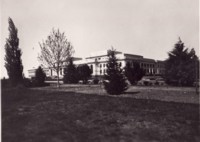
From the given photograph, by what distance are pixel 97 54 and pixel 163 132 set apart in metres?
76.3

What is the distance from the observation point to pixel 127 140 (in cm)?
548

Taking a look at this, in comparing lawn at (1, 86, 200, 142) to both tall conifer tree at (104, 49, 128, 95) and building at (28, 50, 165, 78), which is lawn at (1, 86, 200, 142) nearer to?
tall conifer tree at (104, 49, 128, 95)

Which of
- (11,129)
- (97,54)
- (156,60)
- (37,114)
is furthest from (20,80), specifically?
(156,60)

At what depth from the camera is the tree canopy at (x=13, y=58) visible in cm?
2588

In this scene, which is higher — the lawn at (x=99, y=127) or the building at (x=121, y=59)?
the building at (x=121, y=59)

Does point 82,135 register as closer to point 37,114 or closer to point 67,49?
point 37,114

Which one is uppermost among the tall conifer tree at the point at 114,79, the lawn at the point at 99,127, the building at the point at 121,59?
the building at the point at 121,59

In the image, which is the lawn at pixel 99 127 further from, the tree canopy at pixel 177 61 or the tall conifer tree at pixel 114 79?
the tree canopy at pixel 177 61

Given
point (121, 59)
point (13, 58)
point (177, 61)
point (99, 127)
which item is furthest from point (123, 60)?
point (99, 127)

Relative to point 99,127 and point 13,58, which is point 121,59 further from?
point 99,127

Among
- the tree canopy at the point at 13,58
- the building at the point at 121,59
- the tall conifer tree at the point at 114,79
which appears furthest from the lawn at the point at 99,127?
the building at the point at 121,59

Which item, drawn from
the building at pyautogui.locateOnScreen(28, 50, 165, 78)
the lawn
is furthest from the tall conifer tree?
the building at pyautogui.locateOnScreen(28, 50, 165, 78)

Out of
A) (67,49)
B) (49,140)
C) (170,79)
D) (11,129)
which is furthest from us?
(170,79)

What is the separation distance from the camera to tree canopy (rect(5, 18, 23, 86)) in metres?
25.9
